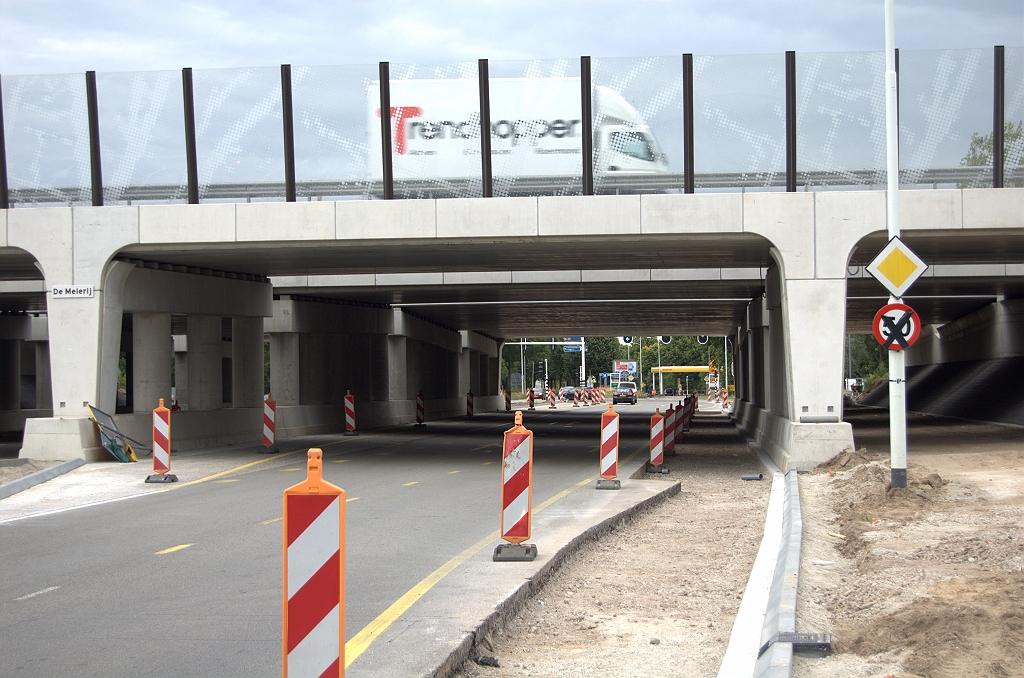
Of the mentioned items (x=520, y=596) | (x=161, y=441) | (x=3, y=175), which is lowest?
(x=520, y=596)

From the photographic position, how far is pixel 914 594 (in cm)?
725

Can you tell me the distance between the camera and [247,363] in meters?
26.7

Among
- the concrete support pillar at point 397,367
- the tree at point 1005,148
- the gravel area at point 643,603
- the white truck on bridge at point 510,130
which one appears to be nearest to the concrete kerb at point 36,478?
the white truck on bridge at point 510,130

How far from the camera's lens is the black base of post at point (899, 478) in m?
12.4

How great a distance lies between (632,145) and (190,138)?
9.17 meters

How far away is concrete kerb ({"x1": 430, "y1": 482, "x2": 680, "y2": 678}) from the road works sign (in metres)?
4.40

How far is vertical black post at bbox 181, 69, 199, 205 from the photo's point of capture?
2070cm

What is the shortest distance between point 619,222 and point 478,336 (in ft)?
140

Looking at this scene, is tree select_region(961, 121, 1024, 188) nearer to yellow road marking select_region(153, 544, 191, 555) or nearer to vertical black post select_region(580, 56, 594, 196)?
vertical black post select_region(580, 56, 594, 196)

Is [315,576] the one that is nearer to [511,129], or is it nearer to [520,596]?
[520,596]

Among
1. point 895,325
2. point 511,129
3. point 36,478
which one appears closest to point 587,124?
point 511,129

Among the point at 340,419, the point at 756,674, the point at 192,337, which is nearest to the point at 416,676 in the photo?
the point at 756,674

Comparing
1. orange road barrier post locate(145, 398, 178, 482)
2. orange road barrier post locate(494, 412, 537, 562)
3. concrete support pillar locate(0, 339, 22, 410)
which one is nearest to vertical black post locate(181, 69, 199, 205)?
orange road barrier post locate(145, 398, 178, 482)

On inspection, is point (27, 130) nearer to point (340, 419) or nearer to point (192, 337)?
point (192, 337)
